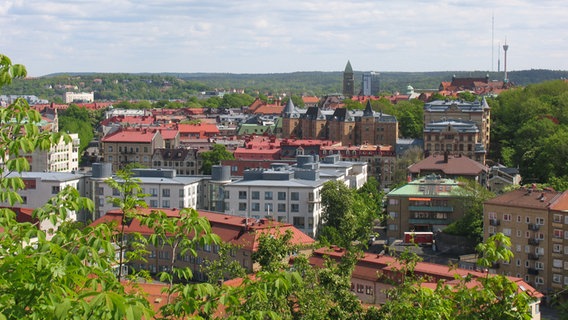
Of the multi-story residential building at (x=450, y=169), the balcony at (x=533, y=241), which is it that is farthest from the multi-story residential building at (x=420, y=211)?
the balcony at (x=533, y=241)

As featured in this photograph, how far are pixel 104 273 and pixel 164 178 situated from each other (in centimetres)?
5051

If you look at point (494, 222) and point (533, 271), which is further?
point (494, 222)

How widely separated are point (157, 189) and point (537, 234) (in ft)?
84.8

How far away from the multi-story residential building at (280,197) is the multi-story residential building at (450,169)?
9.49 meters

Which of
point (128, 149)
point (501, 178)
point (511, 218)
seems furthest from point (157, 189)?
point (128, 149)

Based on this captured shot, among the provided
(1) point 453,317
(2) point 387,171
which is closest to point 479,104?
(2) point 387,171

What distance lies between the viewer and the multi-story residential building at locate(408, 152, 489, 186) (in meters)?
63.2

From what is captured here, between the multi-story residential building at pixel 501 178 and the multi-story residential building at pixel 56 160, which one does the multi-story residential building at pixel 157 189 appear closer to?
the multi-story residential building at pixel 56 160

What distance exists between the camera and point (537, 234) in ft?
137

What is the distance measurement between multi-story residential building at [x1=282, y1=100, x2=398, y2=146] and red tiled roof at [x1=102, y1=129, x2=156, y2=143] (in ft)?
66.9

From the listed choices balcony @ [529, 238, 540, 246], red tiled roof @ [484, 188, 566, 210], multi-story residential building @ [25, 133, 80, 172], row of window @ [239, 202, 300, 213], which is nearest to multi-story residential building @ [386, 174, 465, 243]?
row of window @ [239, 202, 300, 213]

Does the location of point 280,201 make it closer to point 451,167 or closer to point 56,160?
point 451,167

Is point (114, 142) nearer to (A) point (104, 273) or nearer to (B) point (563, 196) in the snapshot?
(B) point (563, 196)

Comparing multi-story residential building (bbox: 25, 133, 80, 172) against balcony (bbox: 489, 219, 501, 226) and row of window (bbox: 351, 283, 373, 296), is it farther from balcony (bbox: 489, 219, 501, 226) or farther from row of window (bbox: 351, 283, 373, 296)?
row of window (bbox: 351, 283, 373, 296)
